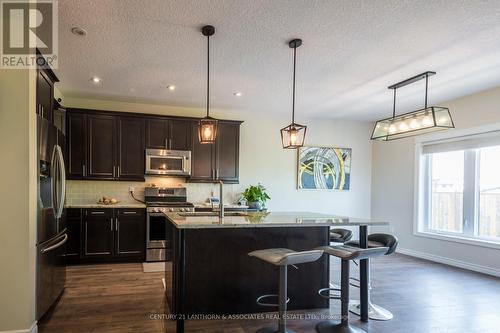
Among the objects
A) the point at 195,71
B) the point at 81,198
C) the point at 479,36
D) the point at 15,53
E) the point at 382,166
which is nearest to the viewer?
the point at 15,53

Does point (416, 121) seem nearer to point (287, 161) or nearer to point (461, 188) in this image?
point (461, 188)

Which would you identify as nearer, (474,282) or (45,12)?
(45,12)

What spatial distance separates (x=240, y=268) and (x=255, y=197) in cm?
280

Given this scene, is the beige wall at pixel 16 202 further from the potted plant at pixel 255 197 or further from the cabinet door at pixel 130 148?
the potted plant at pixel 255 197

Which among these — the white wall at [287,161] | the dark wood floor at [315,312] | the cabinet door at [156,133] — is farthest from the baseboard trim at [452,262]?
the cabinet door at [156,133]

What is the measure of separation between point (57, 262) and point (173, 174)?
8.34 ft

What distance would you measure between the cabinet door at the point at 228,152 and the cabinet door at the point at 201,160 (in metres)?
0.13

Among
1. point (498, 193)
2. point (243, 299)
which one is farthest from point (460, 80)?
point (243, 299)

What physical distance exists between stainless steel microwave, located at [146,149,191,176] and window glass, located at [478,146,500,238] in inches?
186

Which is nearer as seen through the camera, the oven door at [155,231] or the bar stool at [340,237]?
the bar stool at [340,237]

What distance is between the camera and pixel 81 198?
18.1 ft

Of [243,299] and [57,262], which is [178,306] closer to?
[243,299]

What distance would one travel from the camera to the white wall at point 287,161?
639cm

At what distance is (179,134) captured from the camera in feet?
18.9
